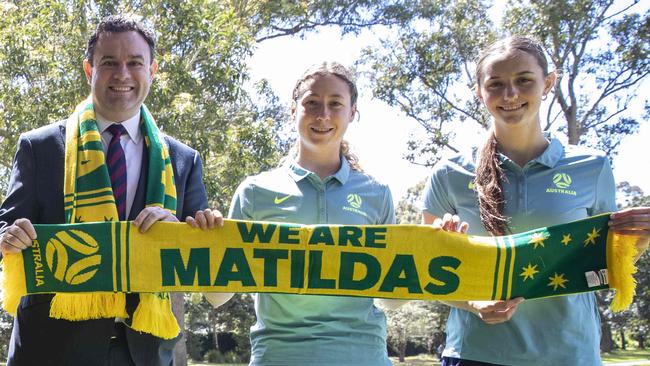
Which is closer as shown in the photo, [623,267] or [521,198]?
[623,267]

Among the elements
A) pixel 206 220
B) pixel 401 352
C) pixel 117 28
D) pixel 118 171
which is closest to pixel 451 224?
pixel 206 220

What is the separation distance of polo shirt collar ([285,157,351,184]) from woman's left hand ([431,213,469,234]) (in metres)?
0.42

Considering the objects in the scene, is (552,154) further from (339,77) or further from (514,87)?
(339,77)

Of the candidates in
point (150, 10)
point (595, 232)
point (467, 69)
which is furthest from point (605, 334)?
point (595, 232)

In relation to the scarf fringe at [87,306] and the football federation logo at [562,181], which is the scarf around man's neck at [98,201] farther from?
the football federation logo at [562,181]

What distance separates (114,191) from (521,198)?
1.52 m

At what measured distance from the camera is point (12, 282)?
279 centimetres

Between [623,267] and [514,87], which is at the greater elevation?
[514,87]

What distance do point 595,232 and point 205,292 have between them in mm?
1476

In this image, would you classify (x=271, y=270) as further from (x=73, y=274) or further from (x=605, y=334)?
(x=605, y=334)

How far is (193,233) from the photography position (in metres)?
2.92

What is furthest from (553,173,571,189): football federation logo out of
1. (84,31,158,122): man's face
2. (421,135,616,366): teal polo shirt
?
(84,31,158,122): man's face

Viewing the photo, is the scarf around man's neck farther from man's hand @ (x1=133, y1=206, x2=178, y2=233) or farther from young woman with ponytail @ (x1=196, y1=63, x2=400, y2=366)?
young woman with ponytail @ (x1=196, y1=63, x2=400, y2=366)

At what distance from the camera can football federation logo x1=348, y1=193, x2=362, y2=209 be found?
3053 mm
